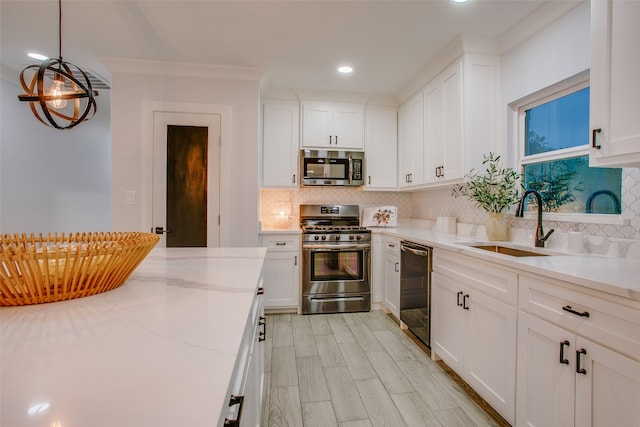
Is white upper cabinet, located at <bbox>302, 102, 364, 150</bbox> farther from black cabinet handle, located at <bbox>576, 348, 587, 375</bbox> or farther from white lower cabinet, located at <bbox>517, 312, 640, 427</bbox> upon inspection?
black cabinet handle, located at <bbox>576, 348, 587, 375</bbox>

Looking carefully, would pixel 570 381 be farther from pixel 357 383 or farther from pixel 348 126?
pixel 348 126

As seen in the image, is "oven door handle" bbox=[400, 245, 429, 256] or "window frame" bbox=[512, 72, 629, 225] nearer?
"window frame" bbox=[512, 72, 629, 225]

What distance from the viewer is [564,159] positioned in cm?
213

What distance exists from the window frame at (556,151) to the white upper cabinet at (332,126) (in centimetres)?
167

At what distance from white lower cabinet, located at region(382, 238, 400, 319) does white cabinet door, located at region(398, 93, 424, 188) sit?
0.77m

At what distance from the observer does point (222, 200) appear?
3.08 meters

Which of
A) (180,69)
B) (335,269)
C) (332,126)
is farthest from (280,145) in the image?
(335,269)

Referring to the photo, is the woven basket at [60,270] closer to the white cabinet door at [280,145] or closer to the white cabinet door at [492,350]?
the white cabinet door at [492,350]

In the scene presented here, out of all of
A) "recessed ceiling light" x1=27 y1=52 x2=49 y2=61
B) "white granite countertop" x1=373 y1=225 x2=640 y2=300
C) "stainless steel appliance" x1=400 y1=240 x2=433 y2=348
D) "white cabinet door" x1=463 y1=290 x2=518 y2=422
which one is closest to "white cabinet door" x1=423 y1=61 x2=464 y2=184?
"stainless steel appliance" x1=400 y1=240 x2=433 y2=348

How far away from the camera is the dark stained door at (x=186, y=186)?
301 cm

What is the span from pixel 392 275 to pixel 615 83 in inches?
87.3

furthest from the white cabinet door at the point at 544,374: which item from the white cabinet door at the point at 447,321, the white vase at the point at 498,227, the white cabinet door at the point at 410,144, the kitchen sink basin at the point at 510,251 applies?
the white cabinet door at the point at 410,144

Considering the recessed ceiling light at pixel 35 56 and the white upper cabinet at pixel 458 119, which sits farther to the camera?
the recessed ceiling light at pixel 35 56

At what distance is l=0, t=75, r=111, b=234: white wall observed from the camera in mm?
3254
